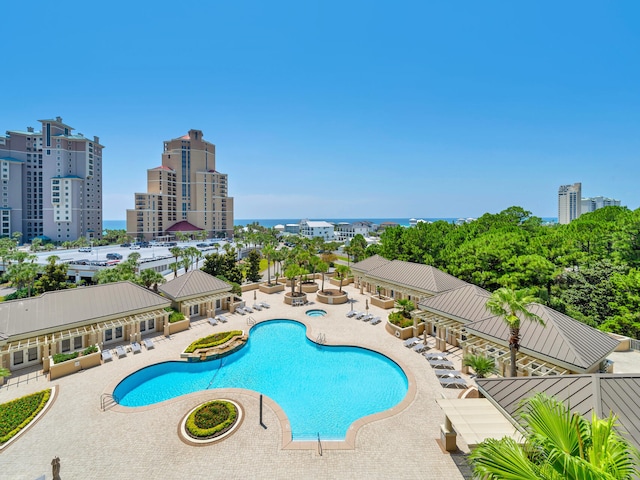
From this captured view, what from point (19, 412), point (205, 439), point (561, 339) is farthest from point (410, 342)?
point (19, 412)

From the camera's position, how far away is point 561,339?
53.7 ft

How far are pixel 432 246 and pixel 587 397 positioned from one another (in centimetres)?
3268

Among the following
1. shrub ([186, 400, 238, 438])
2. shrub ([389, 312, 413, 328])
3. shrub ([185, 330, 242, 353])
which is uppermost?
shrub ([389, 312, 413, 328])

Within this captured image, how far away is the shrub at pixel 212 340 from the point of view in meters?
22.7

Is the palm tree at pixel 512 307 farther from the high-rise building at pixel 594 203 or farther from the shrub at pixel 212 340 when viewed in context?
the high-rise building at pixel 594 203

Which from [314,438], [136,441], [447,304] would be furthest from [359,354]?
[136,441]

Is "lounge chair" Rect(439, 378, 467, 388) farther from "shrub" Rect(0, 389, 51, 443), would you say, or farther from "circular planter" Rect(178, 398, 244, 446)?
"shrub" Rect(0, 389, 51, 443)

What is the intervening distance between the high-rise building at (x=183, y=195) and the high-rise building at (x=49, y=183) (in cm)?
1448

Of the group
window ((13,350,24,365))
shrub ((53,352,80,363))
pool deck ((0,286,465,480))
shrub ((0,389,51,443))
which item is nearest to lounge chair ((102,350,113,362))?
shrub ((53,352,80,363))

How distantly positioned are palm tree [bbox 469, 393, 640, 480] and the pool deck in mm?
8361

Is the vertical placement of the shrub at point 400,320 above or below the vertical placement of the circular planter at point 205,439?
above

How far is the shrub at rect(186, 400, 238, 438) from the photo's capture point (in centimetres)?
1389

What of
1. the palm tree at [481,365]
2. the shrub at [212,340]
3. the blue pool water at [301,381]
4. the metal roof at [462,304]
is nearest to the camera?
the blue pool water at [301,381]

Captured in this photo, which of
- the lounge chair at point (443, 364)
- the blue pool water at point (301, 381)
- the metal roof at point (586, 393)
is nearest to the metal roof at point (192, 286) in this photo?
the blue pool water at point (301, 381)
